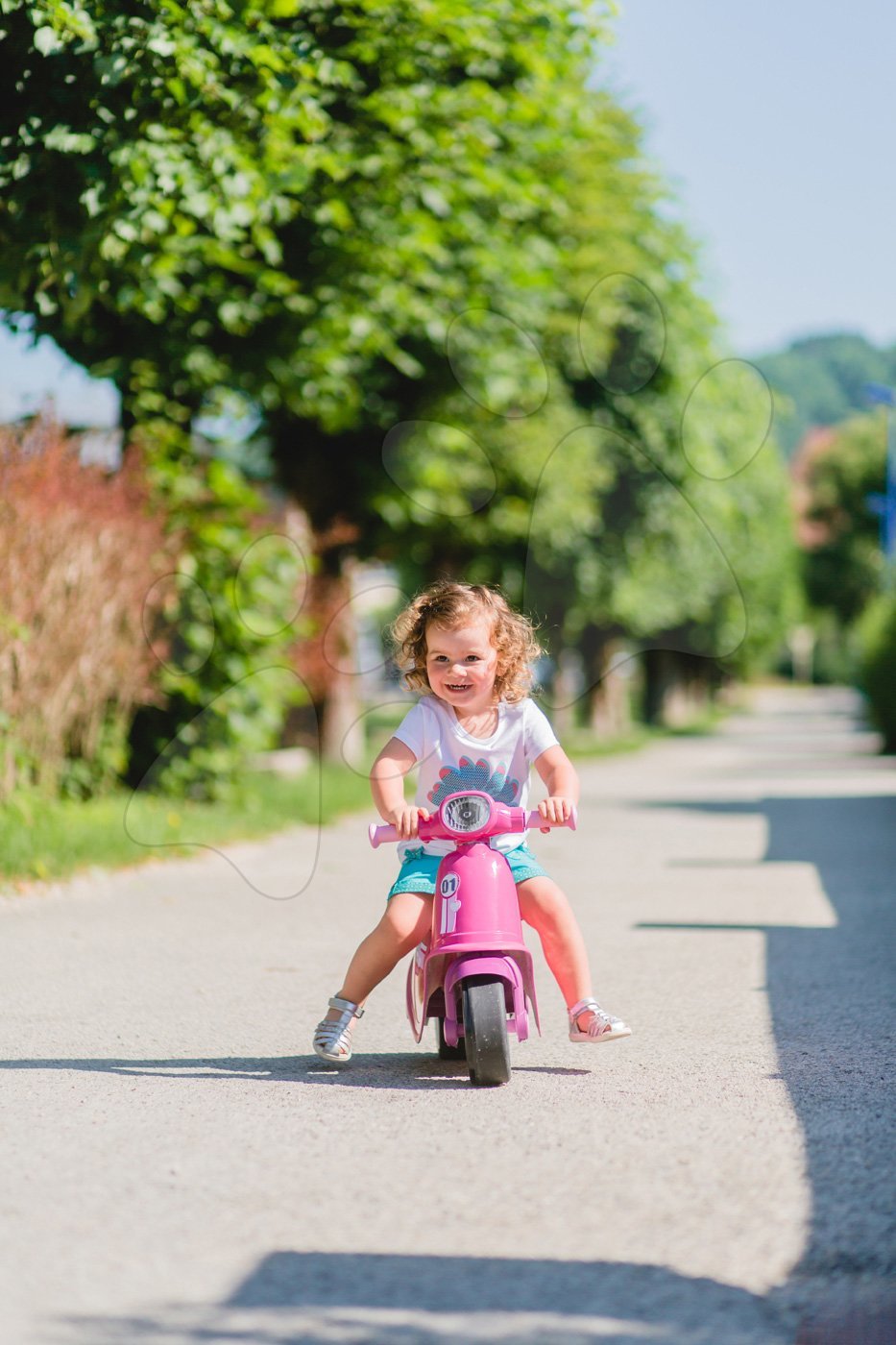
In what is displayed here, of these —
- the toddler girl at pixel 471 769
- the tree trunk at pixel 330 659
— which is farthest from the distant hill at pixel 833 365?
the toddler girl at pixel 471 769

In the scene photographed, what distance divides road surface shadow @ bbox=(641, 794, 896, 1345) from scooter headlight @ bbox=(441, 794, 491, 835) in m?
1.13

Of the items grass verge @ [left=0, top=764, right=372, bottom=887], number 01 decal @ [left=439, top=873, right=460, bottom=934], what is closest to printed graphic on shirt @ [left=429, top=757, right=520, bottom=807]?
number 01 decal @ [left=439, top=873, right=460, bottom=934]

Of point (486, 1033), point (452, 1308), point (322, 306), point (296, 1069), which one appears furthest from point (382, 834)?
point (322, 306)

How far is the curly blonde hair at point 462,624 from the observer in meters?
5.01

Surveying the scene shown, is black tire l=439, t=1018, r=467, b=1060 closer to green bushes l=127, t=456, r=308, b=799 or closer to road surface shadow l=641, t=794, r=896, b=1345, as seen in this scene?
road surface shadow l=641, t=794, r=896, b=1345

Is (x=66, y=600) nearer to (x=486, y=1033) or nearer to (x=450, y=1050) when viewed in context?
(x=450, y=1050)

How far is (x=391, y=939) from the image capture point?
4.91 meters

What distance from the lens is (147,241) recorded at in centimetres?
886

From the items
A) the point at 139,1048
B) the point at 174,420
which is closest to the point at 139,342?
the point at 174,420

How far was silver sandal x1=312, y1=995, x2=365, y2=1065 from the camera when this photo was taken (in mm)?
4918

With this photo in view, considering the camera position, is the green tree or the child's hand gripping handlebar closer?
the child's hand gripping handlebar

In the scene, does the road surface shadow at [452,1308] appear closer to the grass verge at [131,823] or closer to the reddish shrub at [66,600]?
the grass verge at [131,823]

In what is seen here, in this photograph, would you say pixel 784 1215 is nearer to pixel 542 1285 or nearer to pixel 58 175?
pixel 542 1285

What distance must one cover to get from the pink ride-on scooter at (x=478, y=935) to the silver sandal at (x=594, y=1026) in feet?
0.63
